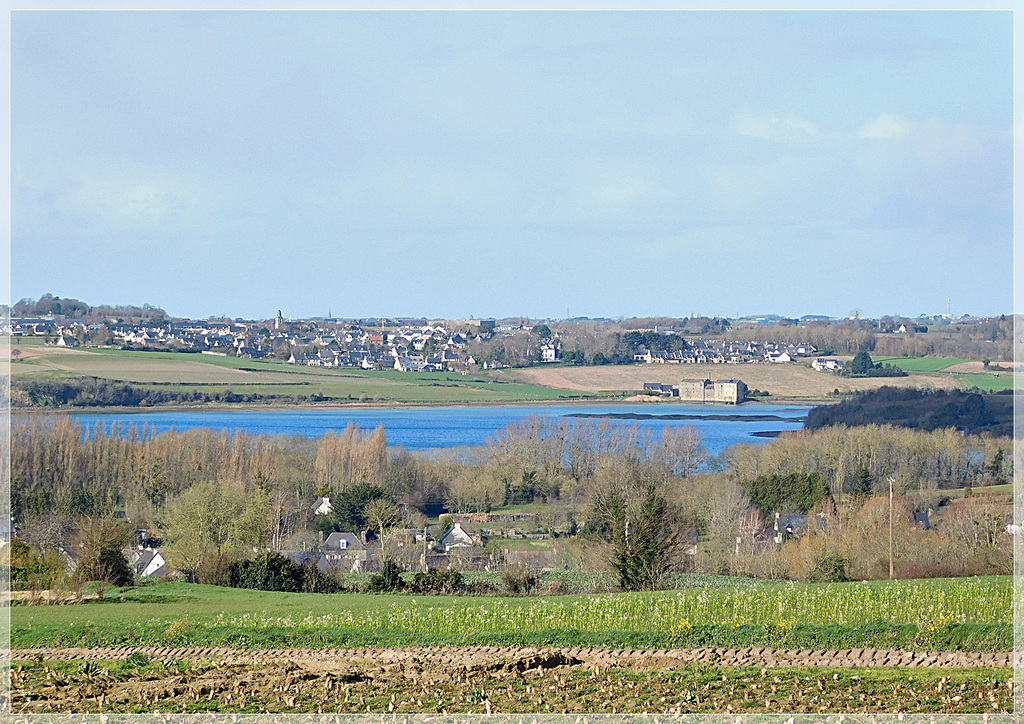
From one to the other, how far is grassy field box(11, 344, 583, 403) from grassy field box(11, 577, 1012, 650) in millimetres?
49890

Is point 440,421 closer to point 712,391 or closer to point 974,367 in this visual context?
point 712,391

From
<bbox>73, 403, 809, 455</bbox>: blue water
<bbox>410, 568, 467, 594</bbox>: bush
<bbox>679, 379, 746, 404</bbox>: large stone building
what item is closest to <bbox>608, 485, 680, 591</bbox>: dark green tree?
<bbox>410, 568, 467, 594</bbox>: bush

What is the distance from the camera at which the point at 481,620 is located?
1057 centimetres

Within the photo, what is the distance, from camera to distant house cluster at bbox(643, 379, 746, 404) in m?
73.4

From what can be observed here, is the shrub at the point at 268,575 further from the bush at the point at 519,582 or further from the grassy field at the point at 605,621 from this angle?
the grassy field at the point at 605,621

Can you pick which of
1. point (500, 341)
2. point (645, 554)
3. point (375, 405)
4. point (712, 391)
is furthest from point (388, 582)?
point (500, 341)

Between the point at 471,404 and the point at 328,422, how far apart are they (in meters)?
11.9

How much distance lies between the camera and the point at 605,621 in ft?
34.0

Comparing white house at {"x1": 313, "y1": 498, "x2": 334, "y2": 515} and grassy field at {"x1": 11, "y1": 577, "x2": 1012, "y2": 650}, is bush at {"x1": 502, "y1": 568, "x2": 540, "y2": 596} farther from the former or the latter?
white house at {"x1": 313, "y1": 498, "x2": 334, "y2": 515}

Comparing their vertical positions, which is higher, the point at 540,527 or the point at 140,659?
the point at 140,659

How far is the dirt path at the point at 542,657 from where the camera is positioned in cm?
853

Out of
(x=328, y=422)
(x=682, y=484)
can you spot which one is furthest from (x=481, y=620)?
(x=328, y=422)

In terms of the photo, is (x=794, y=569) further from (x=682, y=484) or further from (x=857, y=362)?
(x=857, y=362)

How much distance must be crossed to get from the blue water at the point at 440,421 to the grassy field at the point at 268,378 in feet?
12.2
